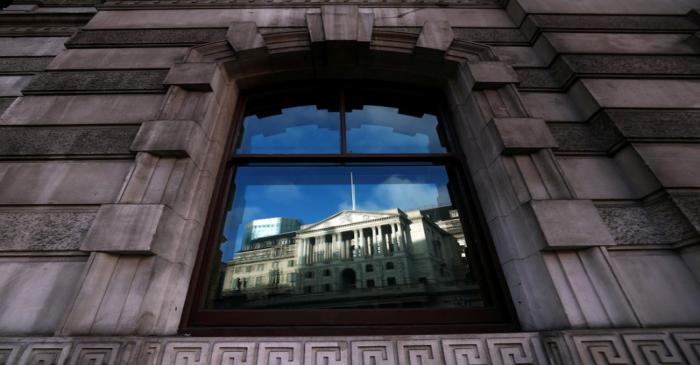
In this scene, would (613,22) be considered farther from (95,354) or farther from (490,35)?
(95,354)

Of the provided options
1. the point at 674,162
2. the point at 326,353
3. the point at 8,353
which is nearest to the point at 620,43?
the point at 674,162

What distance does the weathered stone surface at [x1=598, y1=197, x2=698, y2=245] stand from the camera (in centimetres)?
233

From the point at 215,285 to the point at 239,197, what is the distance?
37.6 inches

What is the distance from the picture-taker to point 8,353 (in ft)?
6.30

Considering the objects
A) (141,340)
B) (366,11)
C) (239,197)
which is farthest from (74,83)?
(366,11)

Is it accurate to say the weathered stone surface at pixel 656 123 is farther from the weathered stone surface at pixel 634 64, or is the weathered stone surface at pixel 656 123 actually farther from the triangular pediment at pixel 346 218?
the triangular pediment at pixel 346 218

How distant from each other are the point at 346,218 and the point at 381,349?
55.5 inches

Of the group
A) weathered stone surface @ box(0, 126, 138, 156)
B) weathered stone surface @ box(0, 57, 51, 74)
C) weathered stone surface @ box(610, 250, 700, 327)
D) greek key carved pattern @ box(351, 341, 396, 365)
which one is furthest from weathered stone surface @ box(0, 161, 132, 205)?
weathered stone surface @ box(610, 250, 700, 327)

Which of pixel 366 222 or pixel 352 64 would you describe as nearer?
pixel 366 222

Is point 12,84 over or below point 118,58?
below

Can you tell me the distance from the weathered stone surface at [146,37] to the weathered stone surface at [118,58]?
0.12 m

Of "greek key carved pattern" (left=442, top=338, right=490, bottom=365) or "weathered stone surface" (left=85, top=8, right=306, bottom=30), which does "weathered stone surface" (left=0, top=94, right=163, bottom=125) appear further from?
"greek key carved pattern" (left=442, top=338, right=490, bottom=365)

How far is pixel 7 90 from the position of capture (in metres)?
3.85

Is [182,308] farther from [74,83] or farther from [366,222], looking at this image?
[74,83]
